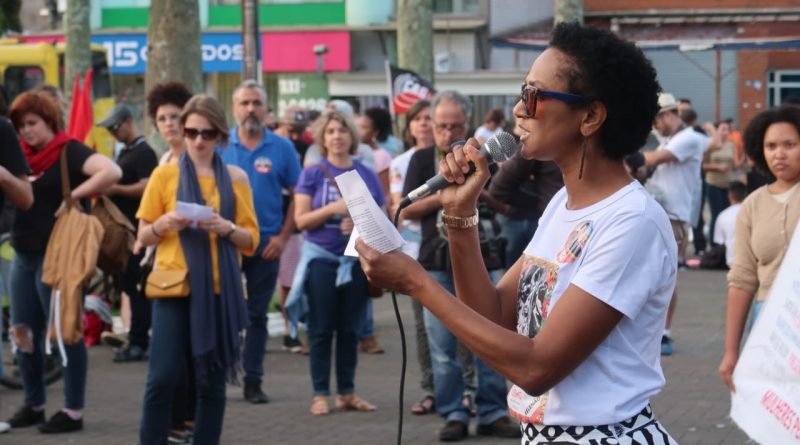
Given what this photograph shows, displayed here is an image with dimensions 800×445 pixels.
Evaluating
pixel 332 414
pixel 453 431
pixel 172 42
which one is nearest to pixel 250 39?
pixel 172 42

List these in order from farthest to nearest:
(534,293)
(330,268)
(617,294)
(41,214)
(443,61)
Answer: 1. (443,61)
2. (330,268)
3. (41,214)
4. (534,293)
5. (617,294)

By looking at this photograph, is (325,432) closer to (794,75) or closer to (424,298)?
(424,298)

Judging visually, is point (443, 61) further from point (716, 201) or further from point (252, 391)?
point (252, 391)

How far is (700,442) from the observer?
795 centimetres

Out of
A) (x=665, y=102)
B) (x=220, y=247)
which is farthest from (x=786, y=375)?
(x=665, y=102)

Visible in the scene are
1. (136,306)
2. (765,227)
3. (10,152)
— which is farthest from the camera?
(136,306)

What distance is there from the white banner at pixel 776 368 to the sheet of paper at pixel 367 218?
2.35m

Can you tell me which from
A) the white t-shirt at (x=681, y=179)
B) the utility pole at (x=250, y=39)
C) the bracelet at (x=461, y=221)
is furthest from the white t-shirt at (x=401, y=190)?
the utility pole at (x=250, y=39)

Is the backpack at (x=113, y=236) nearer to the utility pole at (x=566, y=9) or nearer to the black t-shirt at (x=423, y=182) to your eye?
the black t-shirt at (x=423, y=182)

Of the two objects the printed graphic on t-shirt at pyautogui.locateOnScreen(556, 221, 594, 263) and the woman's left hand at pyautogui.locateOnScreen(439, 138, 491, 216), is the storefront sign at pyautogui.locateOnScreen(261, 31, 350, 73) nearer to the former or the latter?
the woman's left hand at pyautogui.locateOnScreen(439, 138, 491, 216)

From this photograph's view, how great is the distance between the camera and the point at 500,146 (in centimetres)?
334

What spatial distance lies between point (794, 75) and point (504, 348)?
40.0m

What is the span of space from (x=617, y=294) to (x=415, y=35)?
2105 cm

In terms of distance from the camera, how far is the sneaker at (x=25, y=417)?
27.5 ft
